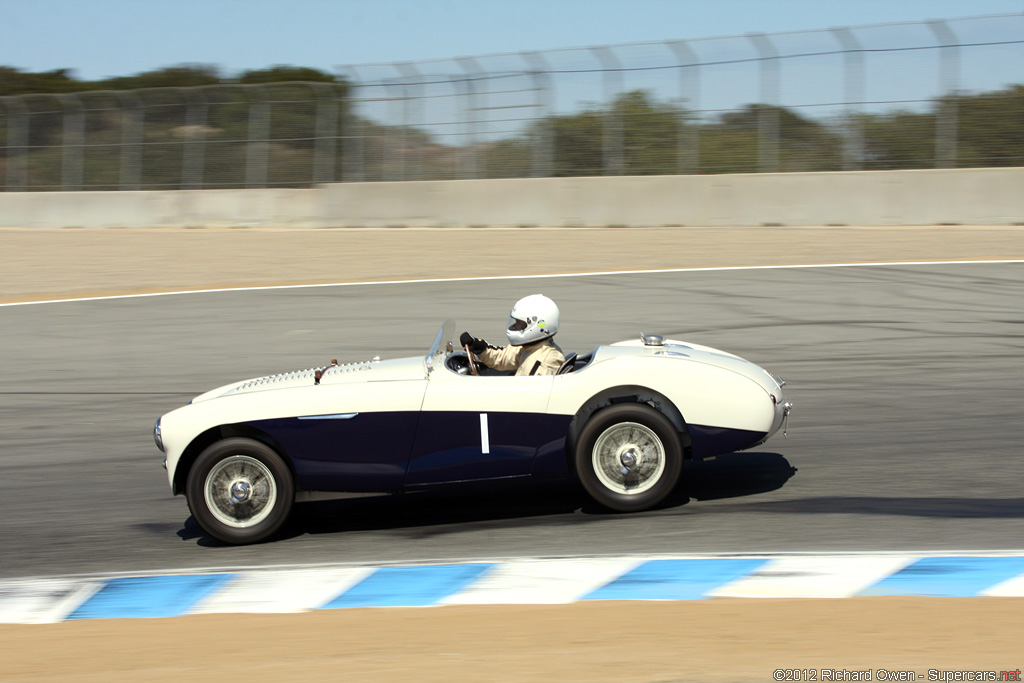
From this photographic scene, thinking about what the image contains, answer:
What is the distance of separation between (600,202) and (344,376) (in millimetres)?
15738

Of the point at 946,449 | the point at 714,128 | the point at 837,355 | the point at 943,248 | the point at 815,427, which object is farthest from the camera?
the point at 714,128

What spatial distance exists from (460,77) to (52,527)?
18.2 meters

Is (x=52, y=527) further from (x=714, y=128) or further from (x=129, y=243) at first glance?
(x=129, y=243)

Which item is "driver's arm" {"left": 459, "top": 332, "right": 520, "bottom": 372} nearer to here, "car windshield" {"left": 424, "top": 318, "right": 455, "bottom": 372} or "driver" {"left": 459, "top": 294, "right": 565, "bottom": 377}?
"driver" {"left": 459, "top": 294, "right": 565, "bottom": 377}

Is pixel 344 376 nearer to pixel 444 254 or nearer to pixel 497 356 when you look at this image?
pixel 497 356

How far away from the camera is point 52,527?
5.77m

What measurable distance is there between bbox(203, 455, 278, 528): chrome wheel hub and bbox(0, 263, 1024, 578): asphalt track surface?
0.19m

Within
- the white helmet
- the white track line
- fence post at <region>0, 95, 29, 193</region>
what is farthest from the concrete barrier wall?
the white helmet

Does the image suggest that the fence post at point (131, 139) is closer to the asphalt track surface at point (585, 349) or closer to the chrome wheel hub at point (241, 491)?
the asphalt track surface at point (585, 349)

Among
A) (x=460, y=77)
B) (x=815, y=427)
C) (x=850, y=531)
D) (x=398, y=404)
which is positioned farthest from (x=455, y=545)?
(x=460, y=77)

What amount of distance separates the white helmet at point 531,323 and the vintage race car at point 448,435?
1.59ft

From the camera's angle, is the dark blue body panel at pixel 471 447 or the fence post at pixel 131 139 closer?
the dark blue body panel at pixel 471 447

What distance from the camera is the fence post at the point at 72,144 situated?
28625mm

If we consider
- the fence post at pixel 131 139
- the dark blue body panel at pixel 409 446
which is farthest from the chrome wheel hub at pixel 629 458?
the fence post at pixel 131 139
